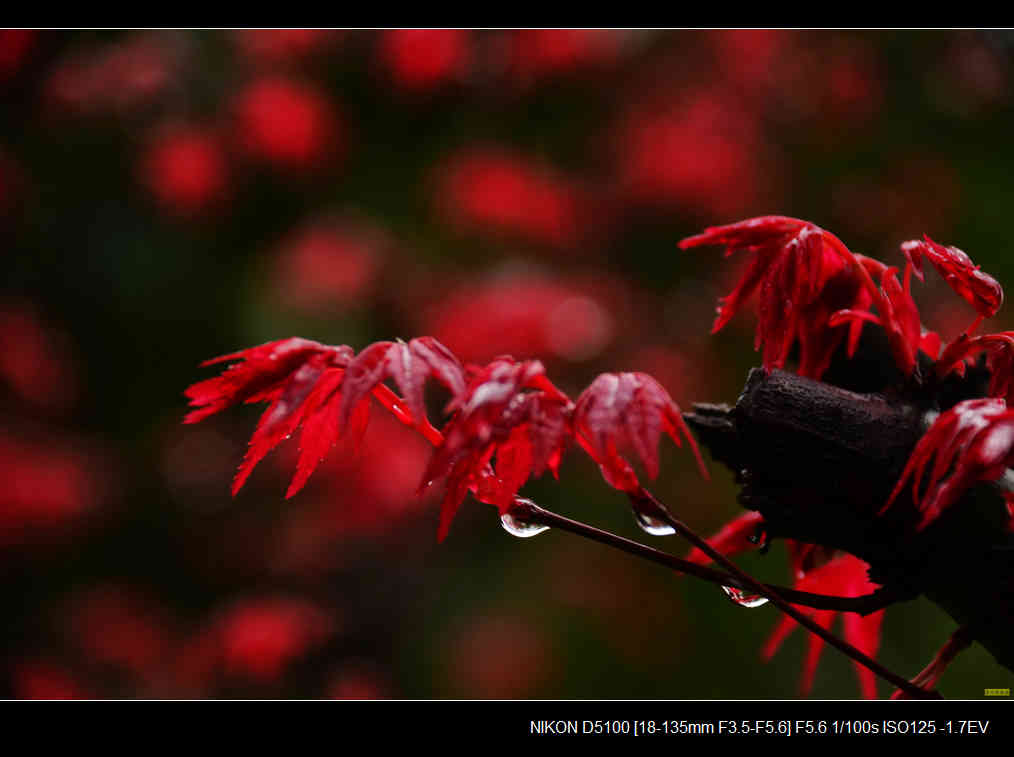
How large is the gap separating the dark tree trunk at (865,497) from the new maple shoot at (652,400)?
0.07ft

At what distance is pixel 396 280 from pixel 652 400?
1.43 meters

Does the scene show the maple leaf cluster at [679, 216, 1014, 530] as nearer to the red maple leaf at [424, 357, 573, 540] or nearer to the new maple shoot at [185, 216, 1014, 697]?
the new maple shoot at [185, 216, 1014, 697]

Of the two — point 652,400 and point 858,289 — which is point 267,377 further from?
point 858,289

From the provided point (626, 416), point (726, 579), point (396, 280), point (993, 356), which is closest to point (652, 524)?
point (726, 579)

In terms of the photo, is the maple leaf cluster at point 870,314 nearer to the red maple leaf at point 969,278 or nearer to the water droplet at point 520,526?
the red maple leaf at point 969,278

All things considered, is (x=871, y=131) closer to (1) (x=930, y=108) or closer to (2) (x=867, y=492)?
(1) (x=930, y=108)

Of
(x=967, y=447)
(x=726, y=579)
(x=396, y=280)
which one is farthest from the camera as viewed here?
(x=396, y=280)

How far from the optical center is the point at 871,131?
1896 millimetres

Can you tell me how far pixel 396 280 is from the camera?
1812mm

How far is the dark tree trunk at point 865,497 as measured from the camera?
20.2 inches

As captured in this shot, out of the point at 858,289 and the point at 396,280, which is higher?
the point at 858,289

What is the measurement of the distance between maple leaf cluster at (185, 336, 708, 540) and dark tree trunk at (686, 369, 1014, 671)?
0.28 feet

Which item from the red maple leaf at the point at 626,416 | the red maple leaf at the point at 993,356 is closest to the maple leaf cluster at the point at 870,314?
the red maple leaf at the point at 993,356

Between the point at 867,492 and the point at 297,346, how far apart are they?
16.0 inches
